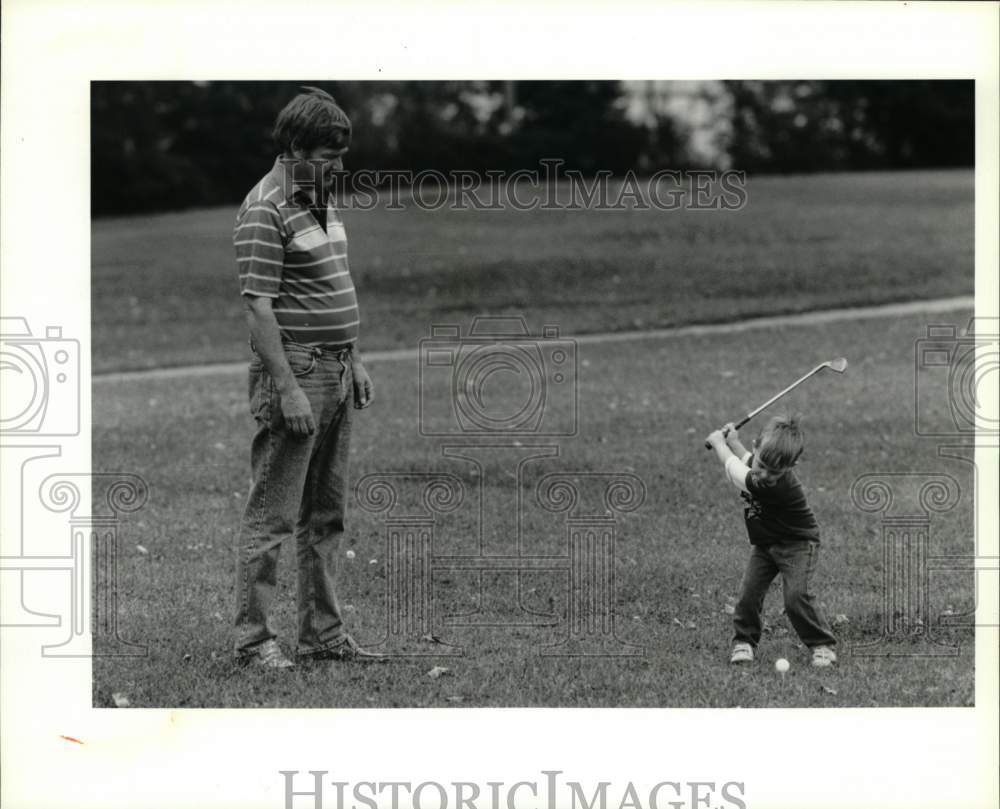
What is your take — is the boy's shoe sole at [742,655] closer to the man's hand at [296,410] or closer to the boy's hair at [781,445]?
the boy's hair at [781,445]

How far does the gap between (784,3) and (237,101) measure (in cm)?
1644

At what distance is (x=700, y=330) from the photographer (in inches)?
548

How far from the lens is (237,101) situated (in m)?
21.4

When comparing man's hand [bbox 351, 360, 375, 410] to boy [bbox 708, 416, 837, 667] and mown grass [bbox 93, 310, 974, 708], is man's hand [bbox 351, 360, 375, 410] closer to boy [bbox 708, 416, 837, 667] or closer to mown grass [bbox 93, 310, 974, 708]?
mown grass [bbox 93, 310, 974, 708]

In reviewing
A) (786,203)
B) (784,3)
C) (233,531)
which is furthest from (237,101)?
(784,3)

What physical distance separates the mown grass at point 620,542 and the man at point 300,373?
267 mm

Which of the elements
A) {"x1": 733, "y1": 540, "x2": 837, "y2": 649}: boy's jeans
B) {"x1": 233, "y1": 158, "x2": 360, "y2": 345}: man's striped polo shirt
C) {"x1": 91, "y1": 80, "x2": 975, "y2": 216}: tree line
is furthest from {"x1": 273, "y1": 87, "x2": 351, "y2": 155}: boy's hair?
{"x1": 91, "y1": 80, "x2": 975, "y2": 216}: tree line

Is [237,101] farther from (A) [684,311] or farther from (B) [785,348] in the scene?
(B) [785,348]

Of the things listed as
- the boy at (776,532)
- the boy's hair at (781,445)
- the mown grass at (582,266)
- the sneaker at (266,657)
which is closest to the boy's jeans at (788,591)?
the boy at (776,532)

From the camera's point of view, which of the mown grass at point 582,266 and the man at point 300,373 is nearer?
the man at point 300,373

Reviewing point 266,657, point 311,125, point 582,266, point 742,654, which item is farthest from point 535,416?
point 582,266

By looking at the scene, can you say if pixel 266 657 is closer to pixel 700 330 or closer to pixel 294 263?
pixel 294 263

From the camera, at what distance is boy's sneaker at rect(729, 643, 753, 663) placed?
5.95 m

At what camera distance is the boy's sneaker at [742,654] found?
5.95 metres
